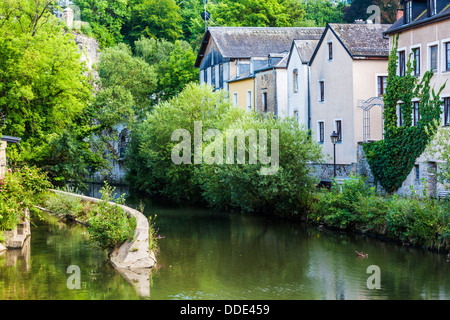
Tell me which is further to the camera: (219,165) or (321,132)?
(321,132)

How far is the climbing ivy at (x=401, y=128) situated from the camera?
2889 centimetres

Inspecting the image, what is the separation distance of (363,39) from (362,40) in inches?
5.4

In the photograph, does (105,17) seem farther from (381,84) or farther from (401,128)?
(401,128)

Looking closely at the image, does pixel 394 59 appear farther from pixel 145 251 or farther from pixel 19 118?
pixel 19 118

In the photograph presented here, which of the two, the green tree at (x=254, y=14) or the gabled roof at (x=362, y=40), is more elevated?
the green tree at (x=254, y=14)

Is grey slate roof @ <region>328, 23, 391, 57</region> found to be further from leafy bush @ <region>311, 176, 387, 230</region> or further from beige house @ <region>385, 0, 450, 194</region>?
leafy bush @ <region>311, 176, 387, 230</region>

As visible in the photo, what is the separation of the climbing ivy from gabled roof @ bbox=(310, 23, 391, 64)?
3160 mm

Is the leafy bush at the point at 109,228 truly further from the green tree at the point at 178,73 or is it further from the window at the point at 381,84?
the green tree at the point at 178,73

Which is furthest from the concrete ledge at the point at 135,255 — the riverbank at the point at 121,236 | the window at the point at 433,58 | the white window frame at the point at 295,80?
the white window frame at the point at 295,80

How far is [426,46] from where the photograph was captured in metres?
29.3

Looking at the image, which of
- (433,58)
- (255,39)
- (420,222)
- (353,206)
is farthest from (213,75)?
(420,222)

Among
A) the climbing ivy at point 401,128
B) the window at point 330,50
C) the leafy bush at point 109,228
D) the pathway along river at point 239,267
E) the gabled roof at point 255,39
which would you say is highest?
the gabled roof at point 255,39

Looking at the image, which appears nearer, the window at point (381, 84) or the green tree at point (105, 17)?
the window at point (381, 84)

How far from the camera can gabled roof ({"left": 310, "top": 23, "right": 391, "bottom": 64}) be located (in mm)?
34375
